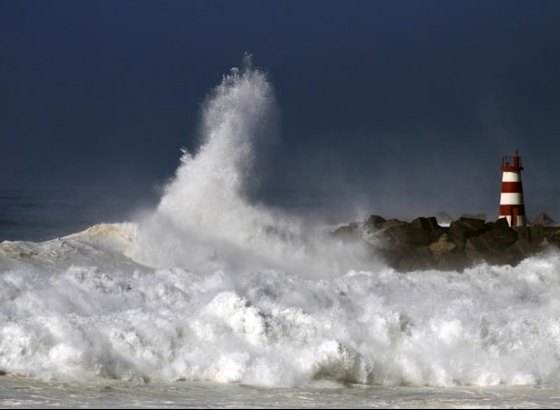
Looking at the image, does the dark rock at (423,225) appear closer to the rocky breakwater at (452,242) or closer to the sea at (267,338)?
the rocky breakwater at (452,242)

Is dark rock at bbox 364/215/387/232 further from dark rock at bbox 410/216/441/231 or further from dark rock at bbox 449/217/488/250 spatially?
dark rock at bbox 449/217/488/250

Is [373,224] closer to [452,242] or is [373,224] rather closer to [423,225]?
[423,225]

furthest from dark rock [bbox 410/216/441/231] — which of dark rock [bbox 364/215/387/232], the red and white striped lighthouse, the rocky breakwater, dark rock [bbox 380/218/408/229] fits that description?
the red and white striped lighthouse

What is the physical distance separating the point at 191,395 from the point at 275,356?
94 cm

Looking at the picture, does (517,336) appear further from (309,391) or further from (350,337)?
(309,391)

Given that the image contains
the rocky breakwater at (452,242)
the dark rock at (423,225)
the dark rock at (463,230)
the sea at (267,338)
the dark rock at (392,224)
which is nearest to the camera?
the sea at (267,338)

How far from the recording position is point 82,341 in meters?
7.81

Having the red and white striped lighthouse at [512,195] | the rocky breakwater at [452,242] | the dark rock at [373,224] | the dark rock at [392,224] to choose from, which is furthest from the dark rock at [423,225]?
the red and white striped lighthouse at [512,195]

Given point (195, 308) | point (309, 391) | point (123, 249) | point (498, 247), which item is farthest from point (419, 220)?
point (309, 391)

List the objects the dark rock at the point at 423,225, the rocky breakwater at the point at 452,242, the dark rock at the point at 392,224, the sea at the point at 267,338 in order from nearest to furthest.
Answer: the sea at the point at 267,338 < the rocky breakwater at the point at 452,242 < the dark rock at the point at 423,225 < the dark rock at the point at 392,224

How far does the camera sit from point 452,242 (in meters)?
13.7

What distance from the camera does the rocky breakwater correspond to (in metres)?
13.5

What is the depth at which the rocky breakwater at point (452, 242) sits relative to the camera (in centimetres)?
1346

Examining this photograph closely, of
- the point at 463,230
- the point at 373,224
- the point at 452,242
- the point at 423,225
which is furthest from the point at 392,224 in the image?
the point at 452,242
